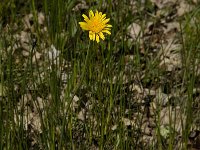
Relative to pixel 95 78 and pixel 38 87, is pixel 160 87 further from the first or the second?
pixel 38 87

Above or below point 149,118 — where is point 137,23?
above

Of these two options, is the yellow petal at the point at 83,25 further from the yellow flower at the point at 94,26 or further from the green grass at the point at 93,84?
the green grass at the point at 93,84

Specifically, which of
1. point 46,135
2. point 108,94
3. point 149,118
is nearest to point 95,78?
point 108,94

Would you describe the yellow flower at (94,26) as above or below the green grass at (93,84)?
above

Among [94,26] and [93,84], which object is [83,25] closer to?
[94,26]

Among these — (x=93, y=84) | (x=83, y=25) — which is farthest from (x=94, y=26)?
(x=93, y=84)

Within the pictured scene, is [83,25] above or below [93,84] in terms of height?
above

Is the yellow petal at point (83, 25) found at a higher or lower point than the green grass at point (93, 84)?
higher

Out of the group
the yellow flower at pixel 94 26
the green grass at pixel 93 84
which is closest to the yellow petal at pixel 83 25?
the yellow flower at pixel 94 26
